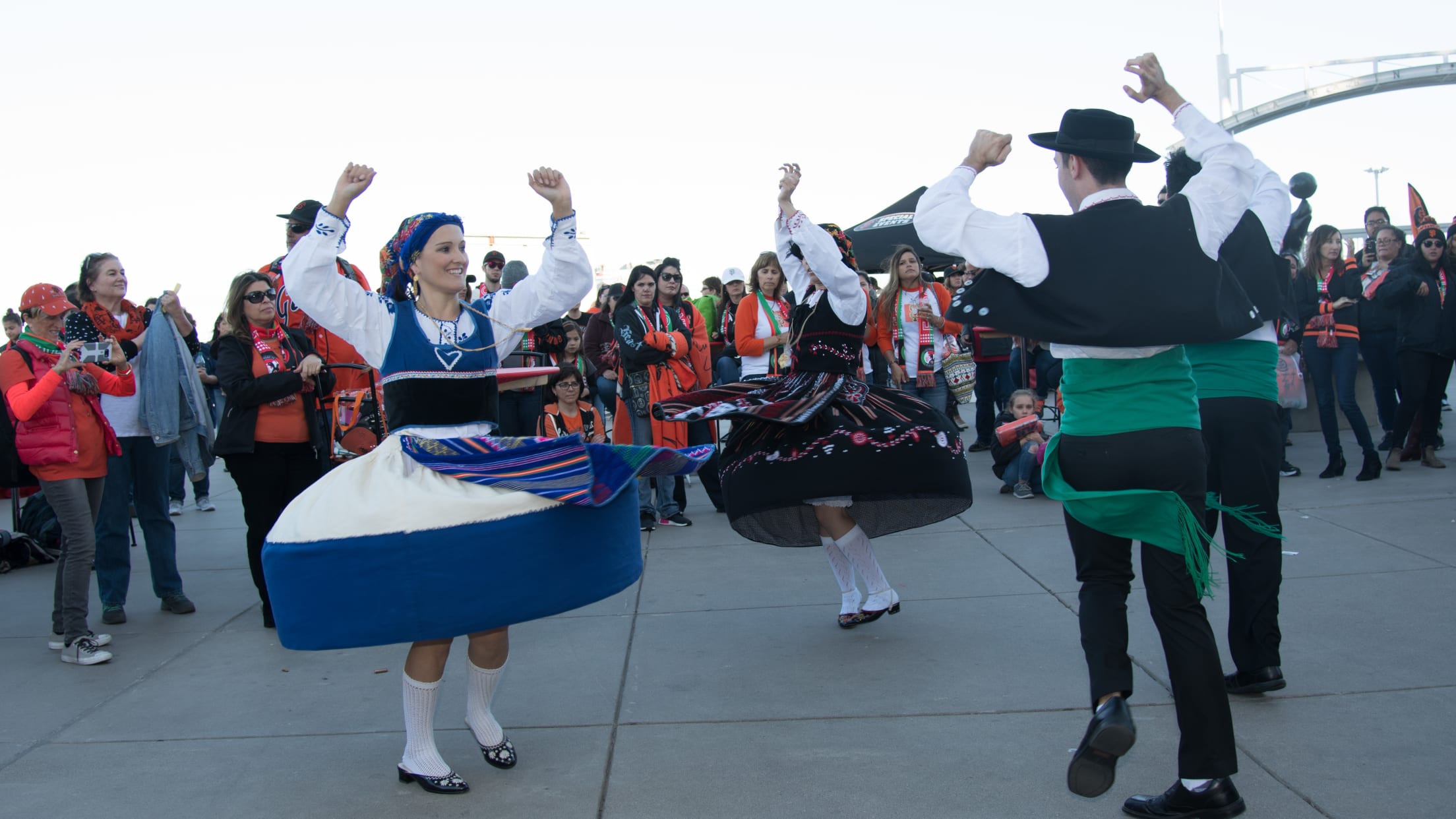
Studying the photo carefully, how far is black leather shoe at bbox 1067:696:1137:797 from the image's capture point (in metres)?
2.74

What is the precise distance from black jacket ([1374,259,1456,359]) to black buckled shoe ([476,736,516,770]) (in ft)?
24.8

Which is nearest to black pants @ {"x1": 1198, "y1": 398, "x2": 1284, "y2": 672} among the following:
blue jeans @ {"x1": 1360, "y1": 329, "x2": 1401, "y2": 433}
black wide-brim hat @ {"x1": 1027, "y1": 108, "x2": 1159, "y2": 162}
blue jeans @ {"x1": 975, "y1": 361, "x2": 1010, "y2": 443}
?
black wide-brim hat @ {"x1": 1027, "y1": 108, "x2": 1159, "y2": 162}

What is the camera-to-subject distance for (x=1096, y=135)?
3.01 metres

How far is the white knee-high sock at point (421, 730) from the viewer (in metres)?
3.47

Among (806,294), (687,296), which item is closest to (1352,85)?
(687,296)

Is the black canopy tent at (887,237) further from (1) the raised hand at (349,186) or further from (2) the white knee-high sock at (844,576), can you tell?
(1) the raised hand at (349,186)

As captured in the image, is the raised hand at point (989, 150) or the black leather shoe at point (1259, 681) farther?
the black leather shoe at point (1259, 681)

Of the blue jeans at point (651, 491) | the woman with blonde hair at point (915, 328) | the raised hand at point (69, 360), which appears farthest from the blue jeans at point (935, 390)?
the raised hand at point (69, 360)

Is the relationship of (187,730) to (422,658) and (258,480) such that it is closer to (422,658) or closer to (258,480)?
(422,658)

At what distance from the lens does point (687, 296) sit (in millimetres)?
8969

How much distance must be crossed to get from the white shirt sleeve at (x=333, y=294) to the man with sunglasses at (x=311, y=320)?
3.77 feet

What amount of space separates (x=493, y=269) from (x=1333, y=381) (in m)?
7.44

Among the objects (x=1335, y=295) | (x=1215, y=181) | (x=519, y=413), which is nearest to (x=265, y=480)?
(x=519, y=413)

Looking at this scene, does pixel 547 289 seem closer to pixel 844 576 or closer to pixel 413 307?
pixel 413 307
